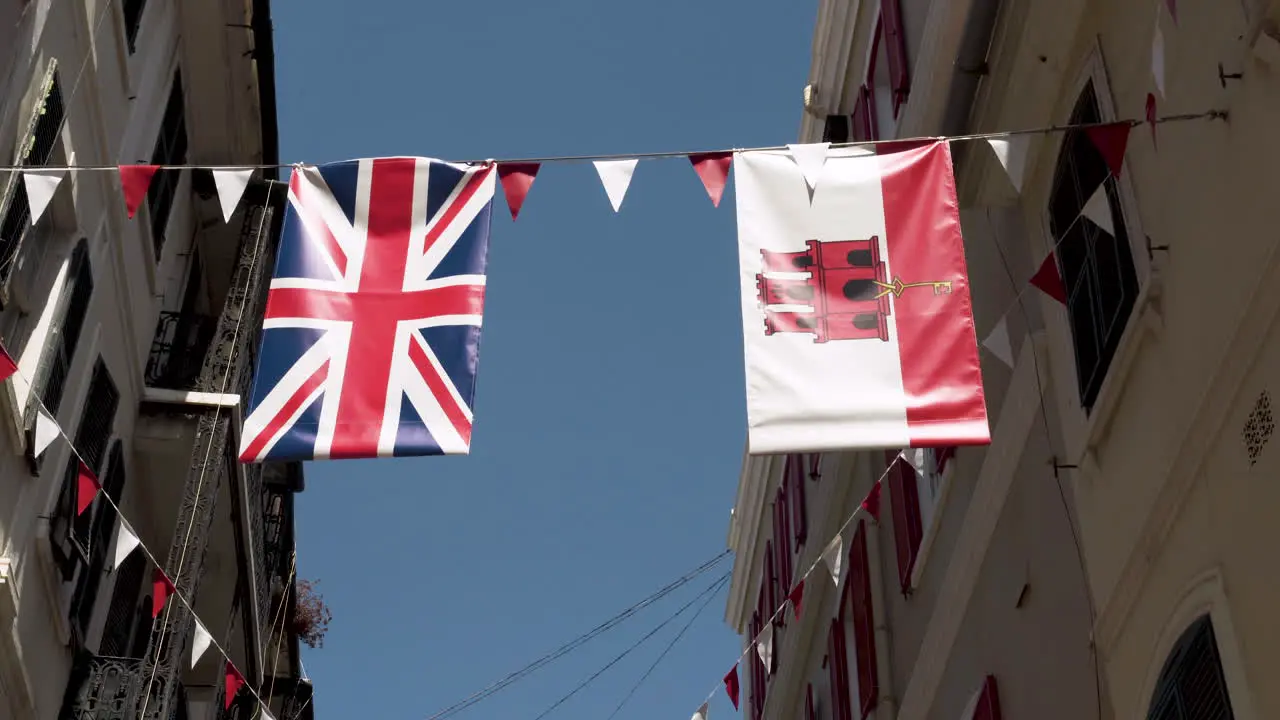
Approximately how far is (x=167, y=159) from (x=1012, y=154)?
8.64 meters

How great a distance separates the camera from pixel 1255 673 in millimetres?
5312

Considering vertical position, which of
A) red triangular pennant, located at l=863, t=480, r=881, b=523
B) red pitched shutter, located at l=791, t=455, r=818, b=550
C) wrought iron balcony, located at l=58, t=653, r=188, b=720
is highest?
red pitched shutter, located at l=791, t=455, r=818, b=550

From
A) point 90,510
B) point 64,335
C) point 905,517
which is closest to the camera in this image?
point 64,335

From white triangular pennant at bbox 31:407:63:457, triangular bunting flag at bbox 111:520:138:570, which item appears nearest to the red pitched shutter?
triangular bunting flag at bbox 111:520:138:570

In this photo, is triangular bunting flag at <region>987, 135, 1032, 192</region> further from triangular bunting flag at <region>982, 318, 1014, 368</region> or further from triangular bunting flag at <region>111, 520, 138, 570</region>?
triangular bunting flag at <region>111, 520, 138, 570</region>

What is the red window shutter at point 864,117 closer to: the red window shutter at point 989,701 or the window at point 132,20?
the red window shutter at point 989,701

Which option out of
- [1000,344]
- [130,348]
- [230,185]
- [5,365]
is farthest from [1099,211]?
[130,348]

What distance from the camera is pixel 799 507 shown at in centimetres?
1870

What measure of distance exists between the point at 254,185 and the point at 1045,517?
30.4 ft

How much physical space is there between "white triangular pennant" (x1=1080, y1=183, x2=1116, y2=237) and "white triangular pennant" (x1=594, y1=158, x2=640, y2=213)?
247 centimetres

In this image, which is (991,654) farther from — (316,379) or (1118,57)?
(316,379)

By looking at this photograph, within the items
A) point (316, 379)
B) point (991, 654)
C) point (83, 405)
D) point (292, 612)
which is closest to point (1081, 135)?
point (991, 654)

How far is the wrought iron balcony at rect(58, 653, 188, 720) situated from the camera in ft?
35.5

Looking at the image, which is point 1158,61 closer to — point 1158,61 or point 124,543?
point 1158,61
